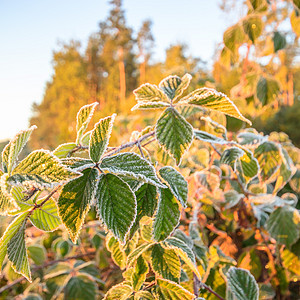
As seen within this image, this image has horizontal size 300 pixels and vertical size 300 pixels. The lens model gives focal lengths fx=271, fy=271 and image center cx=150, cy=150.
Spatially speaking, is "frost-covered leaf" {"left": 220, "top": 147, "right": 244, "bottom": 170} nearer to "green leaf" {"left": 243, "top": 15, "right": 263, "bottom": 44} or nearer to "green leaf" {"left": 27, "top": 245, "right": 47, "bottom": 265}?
"green leaf" {"left": 243, "top": 15, "right": 263, "bottom": 44}

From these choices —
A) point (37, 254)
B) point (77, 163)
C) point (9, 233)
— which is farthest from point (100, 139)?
point (37, 254)

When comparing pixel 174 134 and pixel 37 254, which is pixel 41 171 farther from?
pixel 37 254

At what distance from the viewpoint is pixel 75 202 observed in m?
0.28

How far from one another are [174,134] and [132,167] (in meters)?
0.10

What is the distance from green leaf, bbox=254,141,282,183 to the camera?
660mm

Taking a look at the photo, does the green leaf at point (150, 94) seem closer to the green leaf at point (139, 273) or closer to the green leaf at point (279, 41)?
the green leaf at point (139, 273)

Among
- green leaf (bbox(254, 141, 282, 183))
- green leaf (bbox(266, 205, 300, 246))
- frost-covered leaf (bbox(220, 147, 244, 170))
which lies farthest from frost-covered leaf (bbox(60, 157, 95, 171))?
green leaf (bbox(266, 205, 300, 246))

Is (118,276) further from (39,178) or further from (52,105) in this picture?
(52,105)

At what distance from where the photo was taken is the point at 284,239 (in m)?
0.73

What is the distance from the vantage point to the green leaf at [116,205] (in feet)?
0.92

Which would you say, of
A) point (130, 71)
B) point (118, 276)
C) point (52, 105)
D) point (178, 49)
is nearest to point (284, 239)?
point (118, 276)

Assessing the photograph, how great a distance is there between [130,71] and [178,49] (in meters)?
7.20

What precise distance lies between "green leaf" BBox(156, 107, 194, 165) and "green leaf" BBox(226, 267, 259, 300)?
1.01ft

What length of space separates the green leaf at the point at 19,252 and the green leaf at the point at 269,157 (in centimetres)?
55
